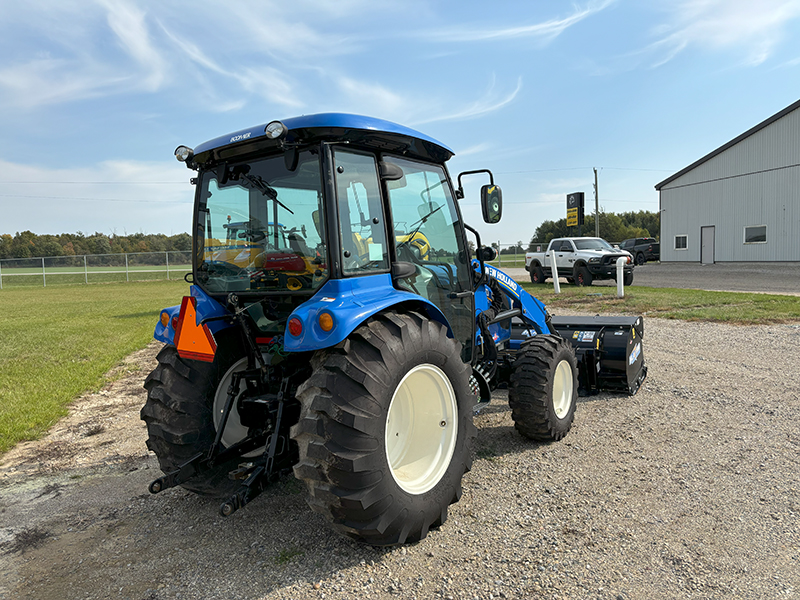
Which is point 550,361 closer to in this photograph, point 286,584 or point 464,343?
point 464,343

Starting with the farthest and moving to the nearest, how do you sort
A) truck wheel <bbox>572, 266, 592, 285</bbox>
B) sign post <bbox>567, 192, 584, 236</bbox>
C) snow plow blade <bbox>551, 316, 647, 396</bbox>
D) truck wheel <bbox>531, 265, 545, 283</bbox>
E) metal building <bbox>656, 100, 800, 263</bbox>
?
metal building <bbox>656, 100, 800, 263</bbox>, sign post <bbox>567, 192, 584, 236</bbox>, truck wheel <bbox>531, 265, 545, 283</bbox>, truck wheel <bbox>572, 266, 592, 285</bbox>, snow plow blade <bbox>551, 316, 647, 396</bbox>

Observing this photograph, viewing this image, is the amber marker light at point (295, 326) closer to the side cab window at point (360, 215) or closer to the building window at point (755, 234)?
the side cab window at point (360, 215)

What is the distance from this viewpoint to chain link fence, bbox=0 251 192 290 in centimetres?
3184

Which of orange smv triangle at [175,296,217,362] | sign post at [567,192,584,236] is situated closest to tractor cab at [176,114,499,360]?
orange smv triangle at [175,296,217,362]

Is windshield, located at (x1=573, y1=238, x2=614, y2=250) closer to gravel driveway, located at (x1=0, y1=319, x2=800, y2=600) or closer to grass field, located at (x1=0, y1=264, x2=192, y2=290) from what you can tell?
gravel driveway, located at (x1=0, y1=319, x2=800, y2=600)

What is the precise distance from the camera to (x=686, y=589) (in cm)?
245

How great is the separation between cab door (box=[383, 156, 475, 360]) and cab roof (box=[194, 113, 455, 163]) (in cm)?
14

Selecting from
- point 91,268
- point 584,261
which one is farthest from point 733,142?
point 91,268

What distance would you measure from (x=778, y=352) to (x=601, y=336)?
12.2 ft

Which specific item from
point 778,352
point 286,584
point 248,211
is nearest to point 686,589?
point 286,584

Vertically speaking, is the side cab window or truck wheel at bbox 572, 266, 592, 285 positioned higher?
the side cab window

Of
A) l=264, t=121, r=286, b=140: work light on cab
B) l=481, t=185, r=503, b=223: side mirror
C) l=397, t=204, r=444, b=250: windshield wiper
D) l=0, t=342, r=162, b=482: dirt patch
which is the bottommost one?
l=0, t=342, r=162, b=482: dirt patch

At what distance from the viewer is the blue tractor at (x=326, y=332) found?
261cm

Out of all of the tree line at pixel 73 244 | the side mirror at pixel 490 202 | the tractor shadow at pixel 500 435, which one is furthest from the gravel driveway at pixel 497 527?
the tree line at pixel 73 244
